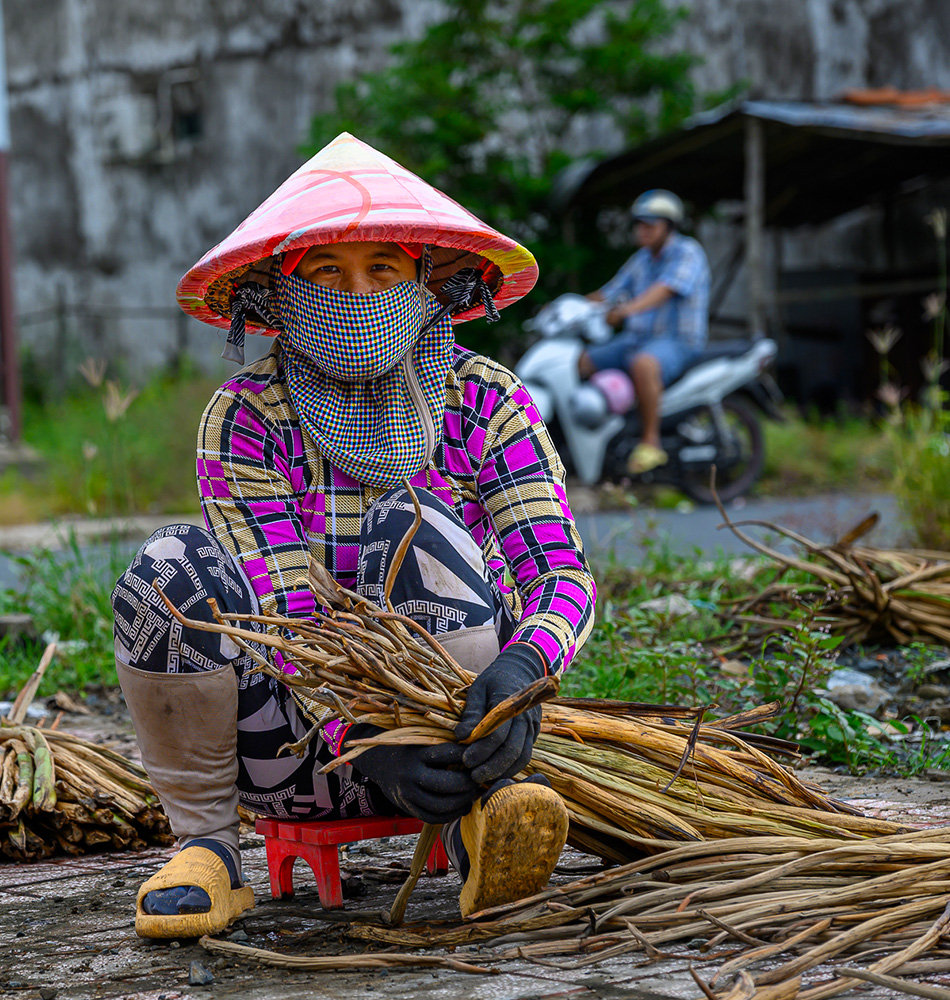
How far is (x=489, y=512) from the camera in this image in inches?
83.6

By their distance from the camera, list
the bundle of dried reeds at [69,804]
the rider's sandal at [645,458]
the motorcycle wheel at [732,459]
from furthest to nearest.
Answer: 1. the motorcycle wheel at [732,459]
2. the rider's sandal at [645,458]
3. the bundle of dried reeds at [69,804]

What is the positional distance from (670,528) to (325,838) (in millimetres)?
2947

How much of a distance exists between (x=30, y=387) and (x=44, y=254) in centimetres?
175

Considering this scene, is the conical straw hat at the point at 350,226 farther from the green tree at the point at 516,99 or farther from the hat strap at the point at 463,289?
the green tree at the point at 516,99

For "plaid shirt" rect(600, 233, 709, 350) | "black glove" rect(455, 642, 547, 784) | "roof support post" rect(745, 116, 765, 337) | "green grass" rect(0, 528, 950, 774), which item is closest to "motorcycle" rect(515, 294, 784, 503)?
"plaid shirt" rect(600, 233, 709, 350)

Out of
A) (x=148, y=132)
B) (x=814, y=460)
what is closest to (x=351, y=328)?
(x=814, y=460)

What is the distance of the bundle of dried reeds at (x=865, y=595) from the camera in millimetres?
3420

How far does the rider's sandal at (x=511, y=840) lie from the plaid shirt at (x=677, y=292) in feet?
22.4

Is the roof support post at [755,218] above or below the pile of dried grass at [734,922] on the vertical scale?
above

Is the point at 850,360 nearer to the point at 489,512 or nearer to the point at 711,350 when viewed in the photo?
the point at 711,350

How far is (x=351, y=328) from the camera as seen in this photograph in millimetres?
2068

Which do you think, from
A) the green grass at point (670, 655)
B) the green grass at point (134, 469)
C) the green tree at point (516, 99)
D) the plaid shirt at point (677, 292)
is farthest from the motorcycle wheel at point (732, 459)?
the green grass at point (670, 655)

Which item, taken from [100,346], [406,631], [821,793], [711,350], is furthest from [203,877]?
[100,346]

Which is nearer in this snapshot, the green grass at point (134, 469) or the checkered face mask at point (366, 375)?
the checkered face mask at point (366, 375)
